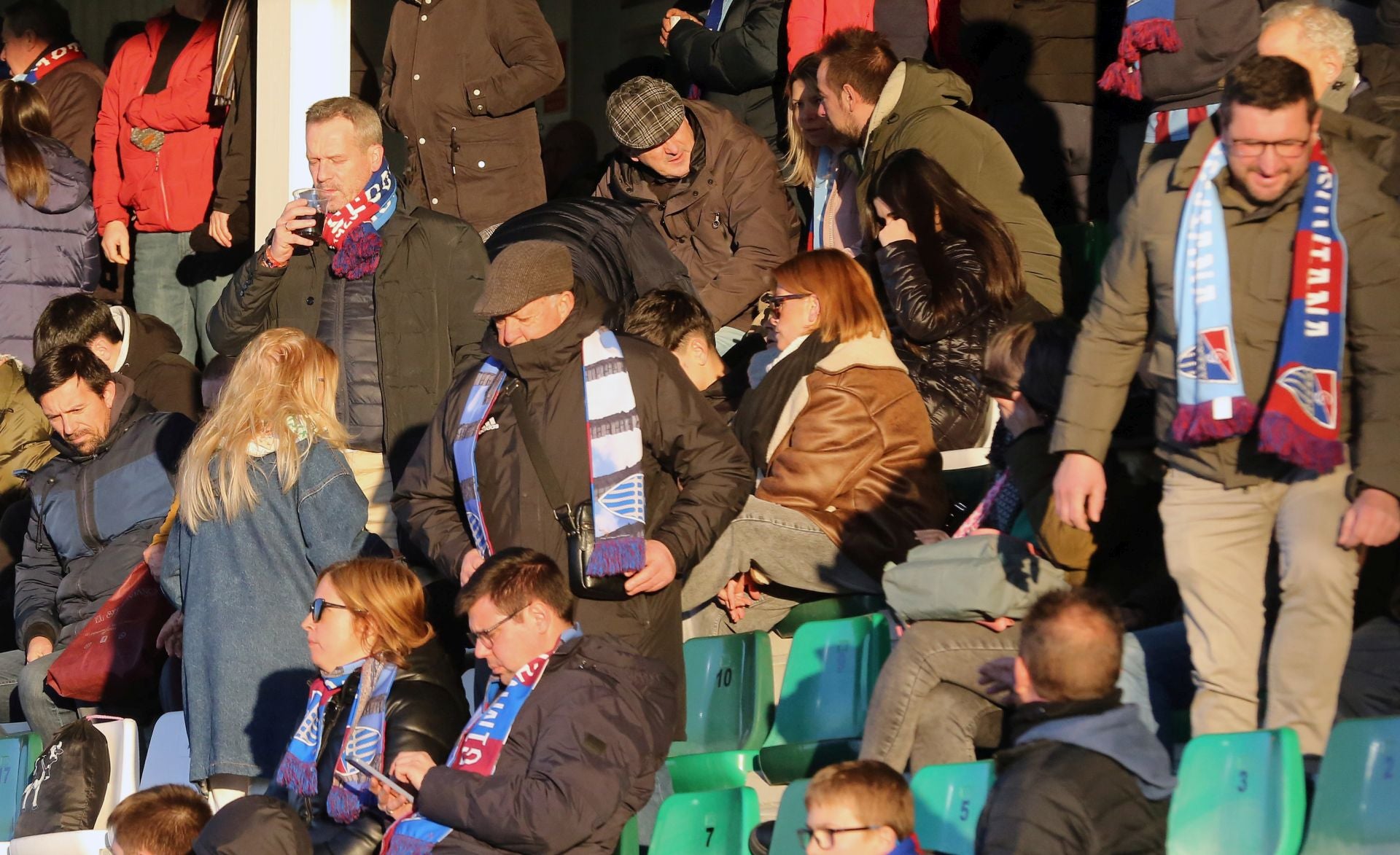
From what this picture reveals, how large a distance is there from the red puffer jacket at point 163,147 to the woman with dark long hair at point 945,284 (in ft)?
12.9

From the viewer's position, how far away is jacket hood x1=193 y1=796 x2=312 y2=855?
473 cm

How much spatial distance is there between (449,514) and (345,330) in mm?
1193

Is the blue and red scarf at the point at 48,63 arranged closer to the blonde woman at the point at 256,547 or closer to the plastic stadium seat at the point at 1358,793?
the blonde woman at the point at 256,547

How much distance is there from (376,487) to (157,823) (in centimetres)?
191

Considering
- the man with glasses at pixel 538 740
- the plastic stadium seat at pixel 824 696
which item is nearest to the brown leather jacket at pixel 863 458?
the plastic stadium seat at pixel 824 696

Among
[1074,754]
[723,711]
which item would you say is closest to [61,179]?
[723,711]

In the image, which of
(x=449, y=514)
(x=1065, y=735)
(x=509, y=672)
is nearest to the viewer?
(x=1065, y=735)

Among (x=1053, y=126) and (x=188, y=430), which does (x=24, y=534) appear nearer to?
(x=188, y=430)

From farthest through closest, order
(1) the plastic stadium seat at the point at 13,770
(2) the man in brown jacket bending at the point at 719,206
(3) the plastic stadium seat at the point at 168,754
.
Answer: (2) the man in brown jacket bending at the point at 719,206 → (1) the plastic stadium seat at the point at 13,770 → (3) the plastic stadium seat at the point at 168,754

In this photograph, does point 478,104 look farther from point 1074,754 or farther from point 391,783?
point 1074,754

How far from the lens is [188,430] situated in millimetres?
7230

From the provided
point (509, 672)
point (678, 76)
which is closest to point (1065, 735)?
point (509, 672)

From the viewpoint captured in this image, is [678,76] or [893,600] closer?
[893,600]

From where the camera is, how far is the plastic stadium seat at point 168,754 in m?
6.33
